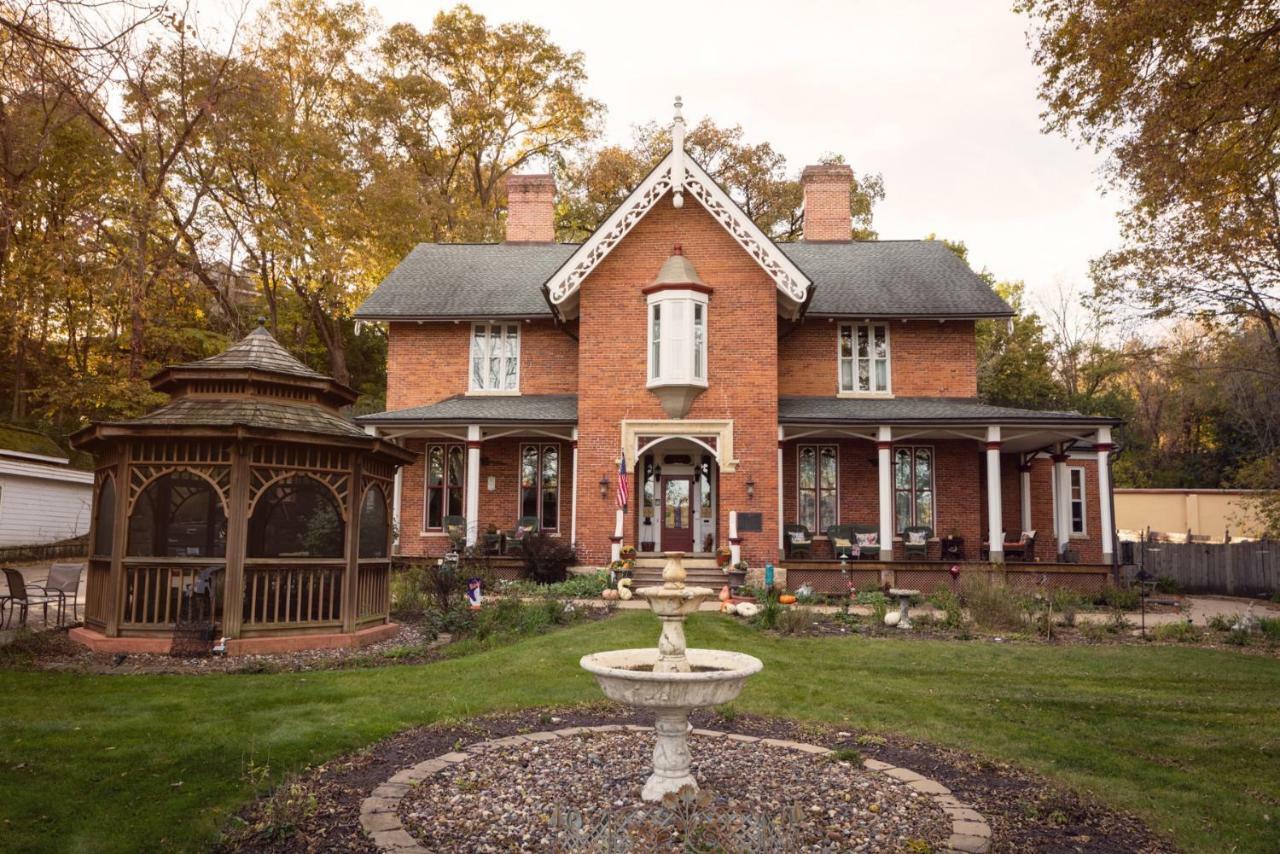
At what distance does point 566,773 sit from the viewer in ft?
21.9

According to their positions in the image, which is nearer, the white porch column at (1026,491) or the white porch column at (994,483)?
the white porch column at (994,483)

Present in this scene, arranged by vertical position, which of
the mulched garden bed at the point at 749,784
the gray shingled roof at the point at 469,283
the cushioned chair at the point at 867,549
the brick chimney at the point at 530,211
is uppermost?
the brick chimney at the point at 530,211

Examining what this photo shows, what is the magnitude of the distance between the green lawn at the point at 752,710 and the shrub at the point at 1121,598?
5.69m

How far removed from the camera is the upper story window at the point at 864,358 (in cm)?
2336

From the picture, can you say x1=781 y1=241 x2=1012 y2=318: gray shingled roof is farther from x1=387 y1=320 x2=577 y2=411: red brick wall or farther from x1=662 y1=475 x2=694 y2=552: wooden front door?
x1=387 y1=320 x2=577 y2=411: red brick wall

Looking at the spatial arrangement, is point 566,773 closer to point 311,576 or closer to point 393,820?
point 393,820

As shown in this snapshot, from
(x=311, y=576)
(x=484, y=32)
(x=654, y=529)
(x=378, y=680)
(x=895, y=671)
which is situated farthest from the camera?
(x=484, y=32)

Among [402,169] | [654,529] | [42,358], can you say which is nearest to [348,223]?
[402,169]

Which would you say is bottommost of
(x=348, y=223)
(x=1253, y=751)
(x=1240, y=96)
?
(x=1253, y=751)

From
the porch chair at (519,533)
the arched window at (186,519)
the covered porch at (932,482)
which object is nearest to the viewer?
the arched window at (186,519)

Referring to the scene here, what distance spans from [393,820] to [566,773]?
1.48 metres

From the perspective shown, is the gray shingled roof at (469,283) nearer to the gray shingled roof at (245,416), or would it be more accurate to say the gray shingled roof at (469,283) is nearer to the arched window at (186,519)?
the arched window at (186,519)

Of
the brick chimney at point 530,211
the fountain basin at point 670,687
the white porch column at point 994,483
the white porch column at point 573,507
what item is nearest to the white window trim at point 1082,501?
the white porch column at point 994,483

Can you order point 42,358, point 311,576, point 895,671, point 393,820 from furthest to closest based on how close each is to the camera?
point 42,358 < point 311,576 < point 895,671 < point 393,820
